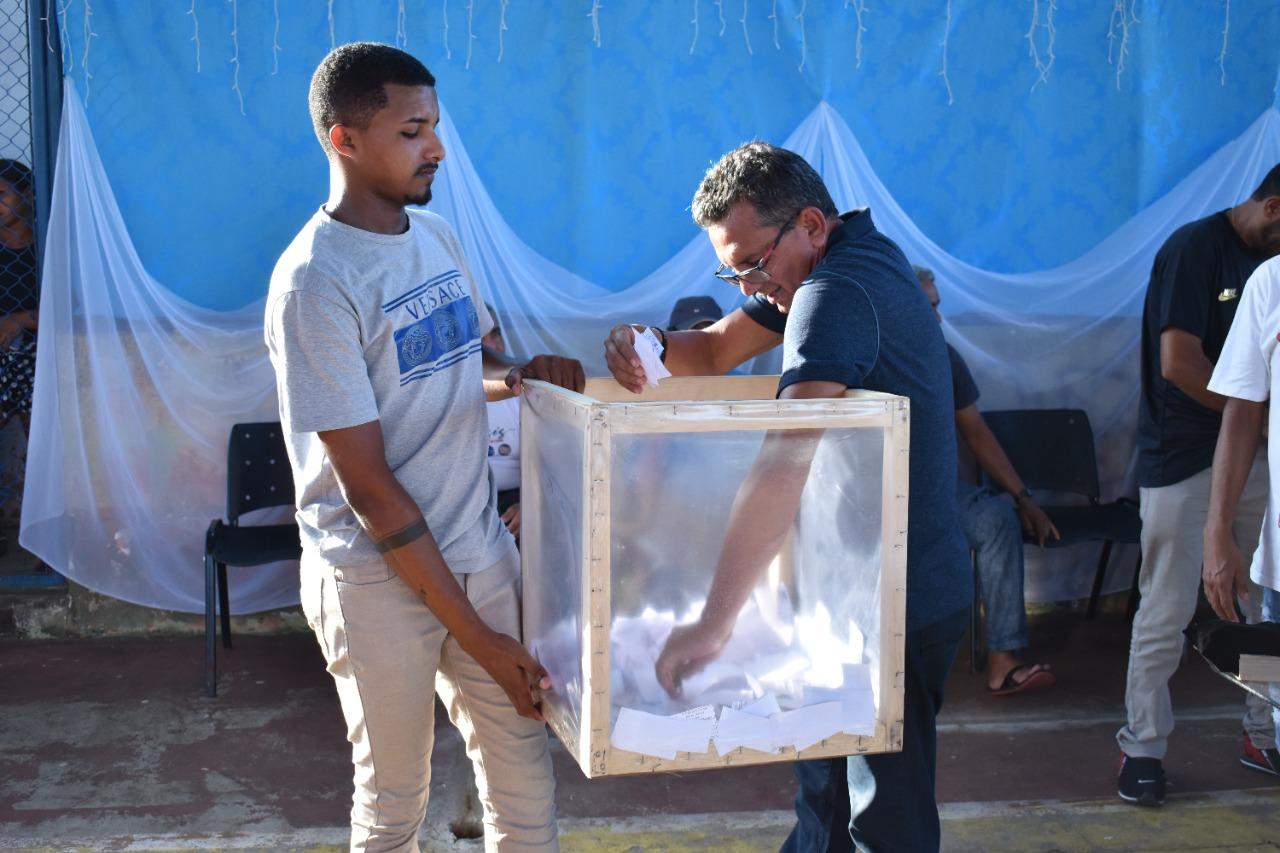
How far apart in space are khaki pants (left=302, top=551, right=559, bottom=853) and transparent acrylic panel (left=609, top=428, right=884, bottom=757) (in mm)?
470

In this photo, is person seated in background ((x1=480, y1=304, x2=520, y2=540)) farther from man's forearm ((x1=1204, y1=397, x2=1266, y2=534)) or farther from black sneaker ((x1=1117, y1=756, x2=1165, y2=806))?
man's forearm ((x1=1204, y1=397, x2=1266, y2=534))

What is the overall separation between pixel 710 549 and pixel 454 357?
0.61m

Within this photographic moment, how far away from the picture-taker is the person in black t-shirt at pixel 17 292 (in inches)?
180

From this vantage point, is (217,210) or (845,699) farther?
(217,210)

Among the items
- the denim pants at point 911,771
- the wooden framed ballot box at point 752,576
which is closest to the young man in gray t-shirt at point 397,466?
the wooden framed ballot box at point 752,576

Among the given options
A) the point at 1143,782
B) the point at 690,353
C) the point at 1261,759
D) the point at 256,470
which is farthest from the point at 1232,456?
the point at 256,470

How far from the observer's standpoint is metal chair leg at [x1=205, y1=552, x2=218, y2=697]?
13.5 ft

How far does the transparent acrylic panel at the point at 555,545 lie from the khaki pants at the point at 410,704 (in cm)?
11

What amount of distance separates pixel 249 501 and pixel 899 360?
3.06 meters

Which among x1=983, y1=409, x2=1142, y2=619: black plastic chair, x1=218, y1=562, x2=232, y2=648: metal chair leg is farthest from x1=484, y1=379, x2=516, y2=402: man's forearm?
x1=983, y1=409, x2=1142, y2=619: black plastic chair

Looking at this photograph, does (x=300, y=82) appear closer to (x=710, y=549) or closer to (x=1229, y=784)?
(x=710, y=549)

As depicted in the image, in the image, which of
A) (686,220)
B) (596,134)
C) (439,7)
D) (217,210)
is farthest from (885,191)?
(217,210)

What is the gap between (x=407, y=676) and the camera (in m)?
2.11

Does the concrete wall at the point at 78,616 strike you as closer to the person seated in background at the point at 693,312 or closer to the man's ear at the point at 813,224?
the person seated in background at the point at 693,312
